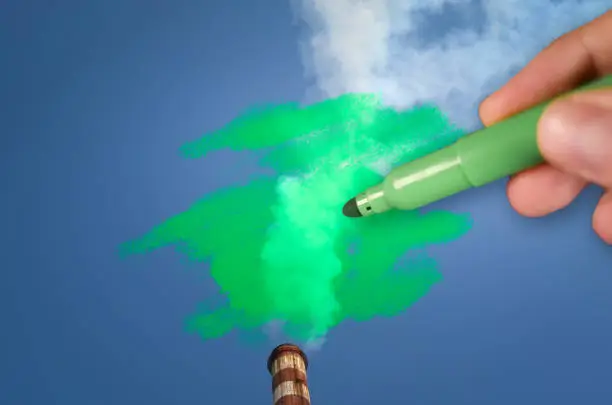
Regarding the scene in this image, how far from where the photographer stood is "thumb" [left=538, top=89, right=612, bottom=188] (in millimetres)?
551

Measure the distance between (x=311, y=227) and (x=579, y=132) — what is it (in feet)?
1.31

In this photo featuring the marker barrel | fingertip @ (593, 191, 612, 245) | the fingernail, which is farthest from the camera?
fingertip @ (593, 191, 612, 245)

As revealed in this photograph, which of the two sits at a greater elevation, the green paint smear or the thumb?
the green paint smear

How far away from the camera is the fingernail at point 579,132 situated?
1.81ft

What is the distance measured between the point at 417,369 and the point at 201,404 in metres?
0.31

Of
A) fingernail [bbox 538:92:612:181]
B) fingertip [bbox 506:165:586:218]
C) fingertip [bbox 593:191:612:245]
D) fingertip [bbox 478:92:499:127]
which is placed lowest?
fingernail [bbox 538:92:612:181]

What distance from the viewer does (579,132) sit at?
0.56m

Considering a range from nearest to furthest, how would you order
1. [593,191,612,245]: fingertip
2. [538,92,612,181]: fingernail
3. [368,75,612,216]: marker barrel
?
1. [538,92,612,181]: fingernail
2. [368,75,612,216]: marker barrel
3. [593,191,612,245]: fingertip

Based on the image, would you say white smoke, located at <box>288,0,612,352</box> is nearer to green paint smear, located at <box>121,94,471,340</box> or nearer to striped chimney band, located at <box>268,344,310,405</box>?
green paint smear, located at <box>121,94,471,340</box>

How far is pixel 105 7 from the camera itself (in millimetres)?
940

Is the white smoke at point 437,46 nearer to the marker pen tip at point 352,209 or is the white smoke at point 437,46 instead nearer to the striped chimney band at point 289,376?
the marker pen tip at point 352,209

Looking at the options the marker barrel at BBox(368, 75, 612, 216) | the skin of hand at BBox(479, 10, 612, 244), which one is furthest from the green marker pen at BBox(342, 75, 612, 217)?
the skin of hand at BBox(479, 10, 612, 244)

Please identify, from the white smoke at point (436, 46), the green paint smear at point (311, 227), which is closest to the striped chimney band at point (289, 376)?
the green paint smear at point (311, 227)

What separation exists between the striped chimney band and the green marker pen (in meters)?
0.21
